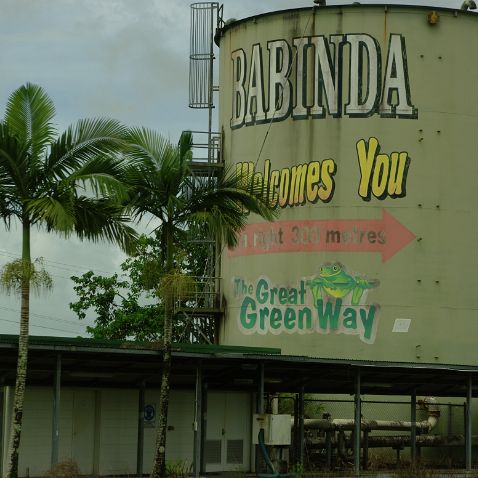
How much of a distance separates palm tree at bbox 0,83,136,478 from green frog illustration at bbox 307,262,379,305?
15.9 m

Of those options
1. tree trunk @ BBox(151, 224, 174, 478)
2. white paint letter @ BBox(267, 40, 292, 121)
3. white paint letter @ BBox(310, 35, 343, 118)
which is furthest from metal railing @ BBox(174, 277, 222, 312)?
tree trunk @ BBox(151, 224, 174, 478)

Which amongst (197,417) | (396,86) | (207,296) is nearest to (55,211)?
(197,417)

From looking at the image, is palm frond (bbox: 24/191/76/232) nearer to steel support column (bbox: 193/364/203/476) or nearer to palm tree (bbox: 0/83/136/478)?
palm tree (bbox: 0/83/136/478)

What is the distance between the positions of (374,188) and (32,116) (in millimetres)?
17985

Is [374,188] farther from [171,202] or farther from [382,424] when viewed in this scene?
[171,202]

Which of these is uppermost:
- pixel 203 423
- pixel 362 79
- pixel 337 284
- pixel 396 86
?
pixel 362 79

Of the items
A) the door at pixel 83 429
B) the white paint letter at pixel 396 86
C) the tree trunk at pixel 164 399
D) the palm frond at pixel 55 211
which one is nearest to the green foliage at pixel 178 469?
the door at pixel 83 429

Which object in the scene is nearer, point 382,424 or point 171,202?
point 171,202

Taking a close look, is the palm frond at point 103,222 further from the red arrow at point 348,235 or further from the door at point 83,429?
the red arrow at point 348,235

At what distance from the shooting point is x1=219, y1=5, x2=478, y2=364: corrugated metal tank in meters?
41.7

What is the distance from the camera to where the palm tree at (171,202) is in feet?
89.2

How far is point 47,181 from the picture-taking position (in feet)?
85.9

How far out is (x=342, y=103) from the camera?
138ft

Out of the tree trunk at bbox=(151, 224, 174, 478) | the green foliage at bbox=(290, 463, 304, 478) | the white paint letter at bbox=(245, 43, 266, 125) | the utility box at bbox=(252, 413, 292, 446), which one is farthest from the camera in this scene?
the white paint letter at bbox=(245, 43, 266, 125)
